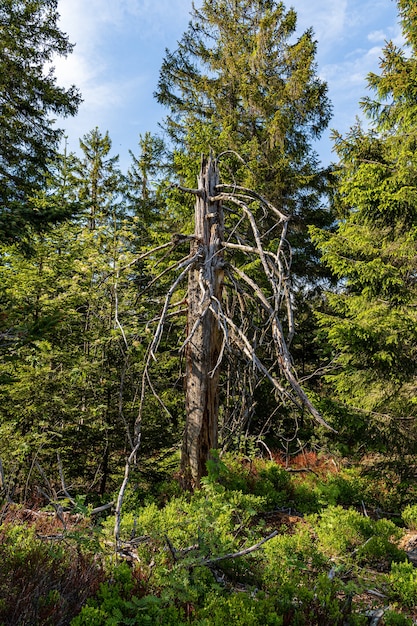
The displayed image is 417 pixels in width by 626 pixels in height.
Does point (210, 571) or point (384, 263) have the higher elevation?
point (384, 263)

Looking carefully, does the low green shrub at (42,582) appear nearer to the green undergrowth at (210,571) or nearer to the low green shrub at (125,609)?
Result: the green undergrowth at (210,571)

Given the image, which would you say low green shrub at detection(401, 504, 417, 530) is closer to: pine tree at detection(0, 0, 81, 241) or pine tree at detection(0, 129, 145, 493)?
pine tree at detection(0, 129, 145, 493)

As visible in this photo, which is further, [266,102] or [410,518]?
[266,102]

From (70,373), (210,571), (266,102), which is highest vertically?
(266,102)

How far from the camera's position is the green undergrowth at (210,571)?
266cm

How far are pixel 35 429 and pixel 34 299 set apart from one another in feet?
6.64

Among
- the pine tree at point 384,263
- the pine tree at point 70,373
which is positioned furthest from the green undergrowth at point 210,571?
the pine tree at point 384,263

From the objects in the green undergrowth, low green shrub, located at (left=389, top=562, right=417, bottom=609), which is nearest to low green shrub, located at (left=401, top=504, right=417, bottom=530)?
the green undergrowth

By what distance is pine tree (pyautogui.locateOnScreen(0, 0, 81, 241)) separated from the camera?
409 inches

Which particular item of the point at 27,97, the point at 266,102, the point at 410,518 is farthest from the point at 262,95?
the point at 410,518

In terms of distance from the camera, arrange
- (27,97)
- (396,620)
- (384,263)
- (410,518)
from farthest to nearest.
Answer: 1. (27,97)
2. (384,263)
3. (410,518)
4. (396,620)

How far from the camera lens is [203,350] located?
5.03m

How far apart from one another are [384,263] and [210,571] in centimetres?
649

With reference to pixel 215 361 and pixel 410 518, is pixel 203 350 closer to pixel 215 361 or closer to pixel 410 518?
pixel 215 361
